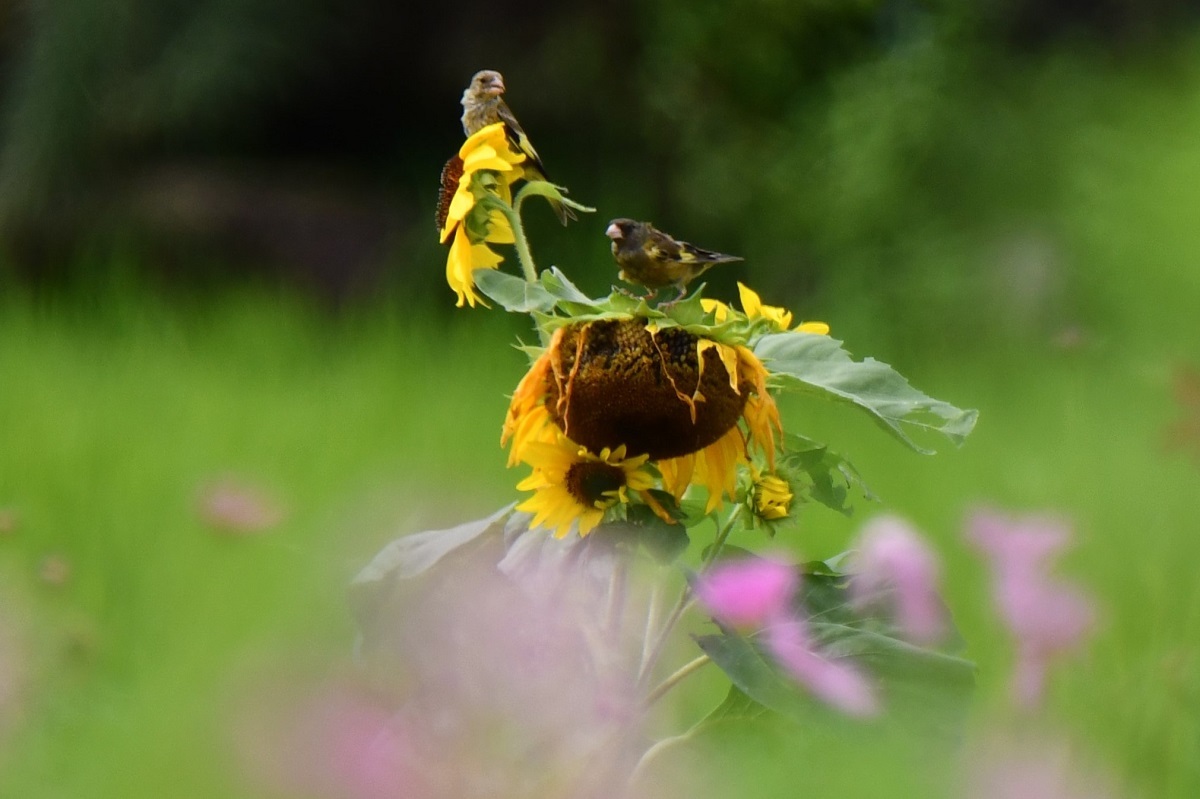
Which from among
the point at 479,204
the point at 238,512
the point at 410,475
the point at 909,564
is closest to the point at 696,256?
the point at 479,204

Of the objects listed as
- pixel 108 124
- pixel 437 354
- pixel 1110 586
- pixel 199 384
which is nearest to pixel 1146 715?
pixel 1110 586

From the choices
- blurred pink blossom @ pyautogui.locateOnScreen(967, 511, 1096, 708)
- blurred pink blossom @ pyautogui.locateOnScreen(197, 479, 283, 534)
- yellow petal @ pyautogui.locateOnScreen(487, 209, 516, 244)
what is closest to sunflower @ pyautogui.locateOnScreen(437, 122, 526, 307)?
yellow petal @ pyautogui.locateOnScreen(487, 209, 516, 244)

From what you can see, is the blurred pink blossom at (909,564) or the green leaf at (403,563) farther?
the green leaf at (403,563)

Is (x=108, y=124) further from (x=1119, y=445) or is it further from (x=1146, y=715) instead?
(x=1146, y=715)

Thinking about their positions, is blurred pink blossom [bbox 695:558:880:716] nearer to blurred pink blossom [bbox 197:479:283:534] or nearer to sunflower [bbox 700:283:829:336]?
sunflower [bbox 700:283:829:336]

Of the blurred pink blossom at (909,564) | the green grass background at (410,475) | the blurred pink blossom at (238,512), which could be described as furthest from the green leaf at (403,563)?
the blurred pink blossom at (238,512)

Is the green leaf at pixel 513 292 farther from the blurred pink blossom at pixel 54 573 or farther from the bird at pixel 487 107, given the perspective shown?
the blurred pink blossom at pixel 54 573

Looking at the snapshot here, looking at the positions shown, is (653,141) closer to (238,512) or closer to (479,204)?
(238,512)
